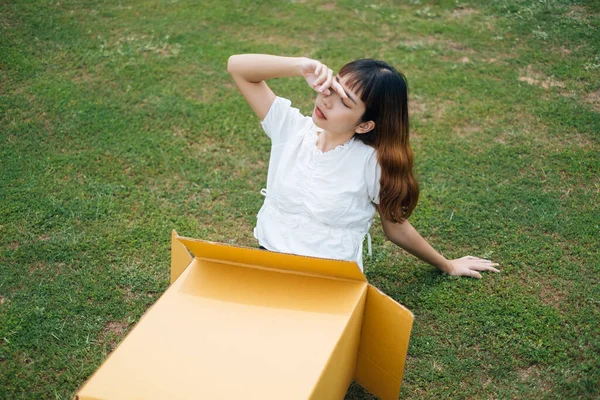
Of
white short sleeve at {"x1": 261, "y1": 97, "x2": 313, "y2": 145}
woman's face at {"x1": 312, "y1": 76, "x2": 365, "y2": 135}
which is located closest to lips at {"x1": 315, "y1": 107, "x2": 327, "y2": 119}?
woman's face at {"x1": 312, "y1": 76, "x2": 365, "y2": 135}

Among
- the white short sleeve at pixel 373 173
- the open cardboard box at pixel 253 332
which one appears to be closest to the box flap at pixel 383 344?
the open cardboard box at pixel 253 332

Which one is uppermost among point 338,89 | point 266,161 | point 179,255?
point 338,89

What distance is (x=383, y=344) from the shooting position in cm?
202

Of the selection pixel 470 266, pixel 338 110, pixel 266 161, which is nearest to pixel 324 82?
pixel 338 110

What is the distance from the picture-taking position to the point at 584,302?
2.85m

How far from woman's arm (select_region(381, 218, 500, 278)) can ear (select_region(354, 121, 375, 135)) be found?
0.45 m

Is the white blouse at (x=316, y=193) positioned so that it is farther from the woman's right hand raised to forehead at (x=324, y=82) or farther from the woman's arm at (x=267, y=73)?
the woman's right hand raised to forehead at (x=324, y=82)

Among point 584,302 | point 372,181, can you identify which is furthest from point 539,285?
point 372,181

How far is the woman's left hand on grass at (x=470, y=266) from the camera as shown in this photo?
300 centimetres

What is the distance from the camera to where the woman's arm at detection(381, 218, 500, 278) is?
2584 millimetres

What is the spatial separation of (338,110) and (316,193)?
0.36 meters

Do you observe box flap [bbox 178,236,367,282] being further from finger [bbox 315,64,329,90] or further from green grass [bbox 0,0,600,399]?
green grass [bbox 0,0,600,399]

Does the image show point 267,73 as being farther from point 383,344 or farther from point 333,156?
point 383,344

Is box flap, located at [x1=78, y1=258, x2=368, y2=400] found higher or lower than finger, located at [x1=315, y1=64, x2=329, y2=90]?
lower
